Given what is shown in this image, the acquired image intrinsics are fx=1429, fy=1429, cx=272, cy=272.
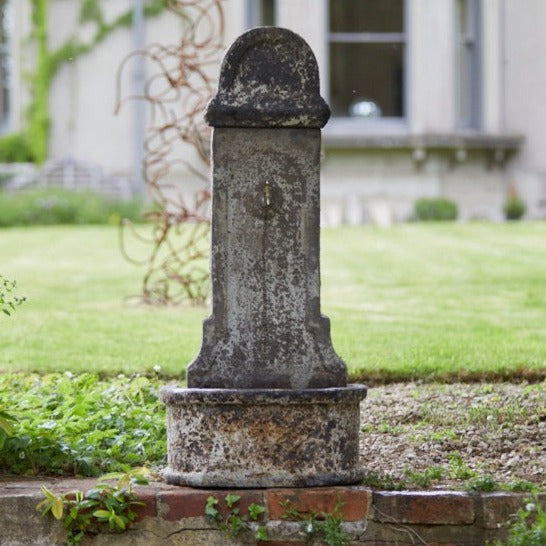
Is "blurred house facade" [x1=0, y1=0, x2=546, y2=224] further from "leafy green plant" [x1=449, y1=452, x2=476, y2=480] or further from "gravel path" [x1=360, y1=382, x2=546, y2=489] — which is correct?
"leafy green plant" [x1=449, y1=452, x2=476, y2=480]

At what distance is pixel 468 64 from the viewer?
811 inches

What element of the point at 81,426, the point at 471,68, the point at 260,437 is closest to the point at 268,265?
the point at 260,437

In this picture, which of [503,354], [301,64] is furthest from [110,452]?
[503,354]

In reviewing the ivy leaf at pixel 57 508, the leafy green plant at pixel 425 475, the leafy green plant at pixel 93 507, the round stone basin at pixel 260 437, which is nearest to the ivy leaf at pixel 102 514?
the leafy green plant at pixel 93 507

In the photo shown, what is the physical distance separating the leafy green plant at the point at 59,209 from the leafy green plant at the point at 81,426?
11.6 meters

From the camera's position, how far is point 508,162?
67.3ft

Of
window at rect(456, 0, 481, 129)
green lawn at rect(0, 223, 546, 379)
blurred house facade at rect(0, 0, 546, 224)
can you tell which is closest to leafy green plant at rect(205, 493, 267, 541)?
green lawn at rect(0, 223, 546, 379)

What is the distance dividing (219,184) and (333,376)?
2.34 ft

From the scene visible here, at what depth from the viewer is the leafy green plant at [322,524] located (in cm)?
437

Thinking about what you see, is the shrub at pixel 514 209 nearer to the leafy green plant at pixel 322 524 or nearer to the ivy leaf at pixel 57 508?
the leafy green plant at pixel 322 524

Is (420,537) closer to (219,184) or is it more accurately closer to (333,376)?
(333,376)

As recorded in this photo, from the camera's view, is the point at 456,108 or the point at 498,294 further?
the point at 456,108

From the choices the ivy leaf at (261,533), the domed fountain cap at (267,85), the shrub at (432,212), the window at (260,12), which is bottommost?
the ivy leaf at (261,533)

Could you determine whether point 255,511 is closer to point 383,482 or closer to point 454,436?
point 383,482
